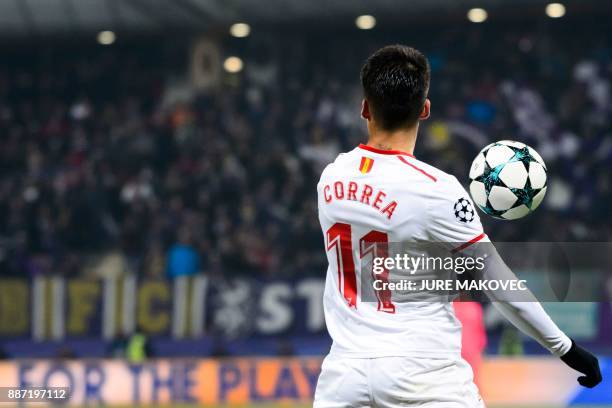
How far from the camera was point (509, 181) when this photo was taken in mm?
4766

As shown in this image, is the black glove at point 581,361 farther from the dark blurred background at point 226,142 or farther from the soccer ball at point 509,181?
the dark blurred background at point 226,142

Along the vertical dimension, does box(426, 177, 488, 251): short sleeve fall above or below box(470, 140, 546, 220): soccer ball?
below

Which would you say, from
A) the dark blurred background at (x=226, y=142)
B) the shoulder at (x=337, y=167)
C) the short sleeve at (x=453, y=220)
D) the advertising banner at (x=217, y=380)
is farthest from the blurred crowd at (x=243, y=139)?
the short sleeve at (x=453, y=220)

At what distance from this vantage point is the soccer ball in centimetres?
476

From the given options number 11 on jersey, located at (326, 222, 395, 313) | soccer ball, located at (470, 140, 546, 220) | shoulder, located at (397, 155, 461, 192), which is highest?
soccer ball, located at (470, 140, 546, 220)

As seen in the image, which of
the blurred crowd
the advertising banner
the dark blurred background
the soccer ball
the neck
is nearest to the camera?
the neck

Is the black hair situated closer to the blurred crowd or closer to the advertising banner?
the advertising banner

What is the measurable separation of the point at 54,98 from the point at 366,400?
63.3 feet

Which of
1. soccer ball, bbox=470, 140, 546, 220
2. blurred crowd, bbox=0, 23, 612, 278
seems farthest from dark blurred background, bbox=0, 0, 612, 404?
soccer ball, bbox=470, 140, 546, 220

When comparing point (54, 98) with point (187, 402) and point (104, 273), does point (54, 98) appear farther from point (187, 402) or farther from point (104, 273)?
point (187, 402)

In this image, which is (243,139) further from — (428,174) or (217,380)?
(428,174)

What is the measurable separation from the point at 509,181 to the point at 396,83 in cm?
131

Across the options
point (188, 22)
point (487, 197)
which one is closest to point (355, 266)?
point (487, 197)

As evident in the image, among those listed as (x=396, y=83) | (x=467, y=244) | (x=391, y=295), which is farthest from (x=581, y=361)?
(x=396, y=83)
